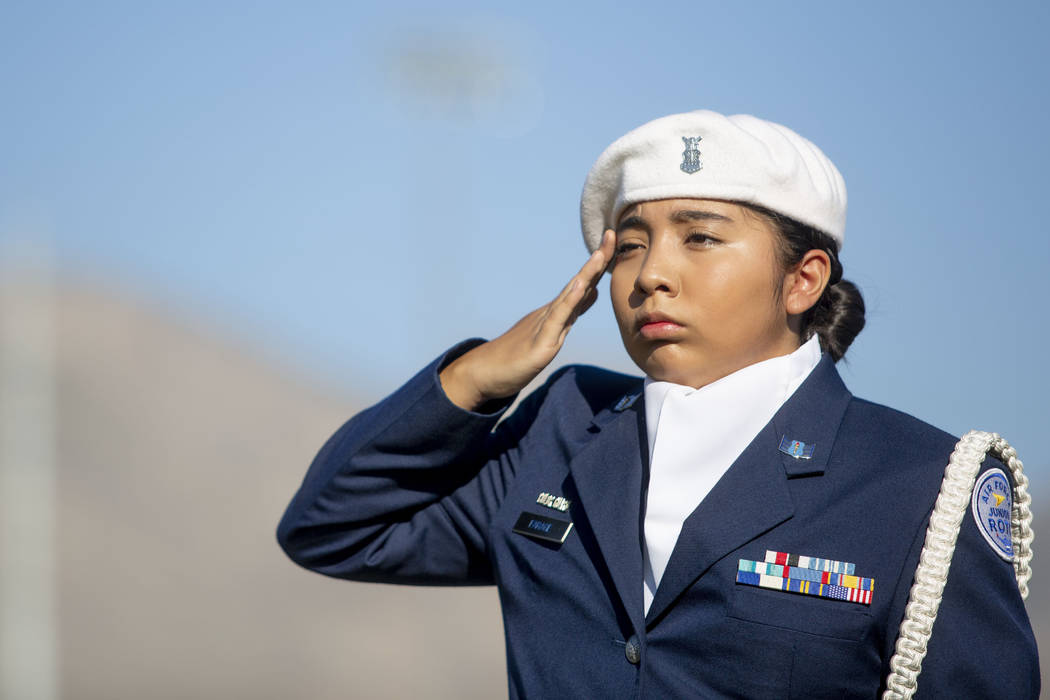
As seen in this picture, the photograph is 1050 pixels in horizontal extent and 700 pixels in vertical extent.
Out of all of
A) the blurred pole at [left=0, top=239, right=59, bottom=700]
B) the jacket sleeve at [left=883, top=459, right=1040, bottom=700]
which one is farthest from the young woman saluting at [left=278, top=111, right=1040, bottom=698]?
the blurred pole at [left=0, top=239, right=59, bottom=700]

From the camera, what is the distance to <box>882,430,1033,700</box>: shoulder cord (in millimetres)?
2064

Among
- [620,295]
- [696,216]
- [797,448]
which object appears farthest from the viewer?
[620,295]

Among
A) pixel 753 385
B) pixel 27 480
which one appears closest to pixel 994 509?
pixel 753 385

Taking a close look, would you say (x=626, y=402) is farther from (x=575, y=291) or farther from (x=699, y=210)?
(x=699, y=210)

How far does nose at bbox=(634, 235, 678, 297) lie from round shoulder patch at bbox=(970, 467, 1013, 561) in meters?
0.72

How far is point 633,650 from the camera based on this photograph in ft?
7.52

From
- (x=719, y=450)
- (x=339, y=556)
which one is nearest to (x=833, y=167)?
(x=719, y=450)

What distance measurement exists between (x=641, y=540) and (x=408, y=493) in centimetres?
62

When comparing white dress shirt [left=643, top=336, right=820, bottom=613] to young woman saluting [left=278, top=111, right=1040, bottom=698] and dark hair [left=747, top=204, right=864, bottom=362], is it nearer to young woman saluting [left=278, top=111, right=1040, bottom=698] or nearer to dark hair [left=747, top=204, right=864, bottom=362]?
young woman saluting [left=278, top=111, right=1040, bottom=698]

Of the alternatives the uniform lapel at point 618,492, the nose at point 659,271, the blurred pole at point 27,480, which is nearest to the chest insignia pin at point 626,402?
the uniform lapel at point 618,492

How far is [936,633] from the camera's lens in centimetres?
209

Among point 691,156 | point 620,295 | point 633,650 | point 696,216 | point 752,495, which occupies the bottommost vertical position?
point 633,650

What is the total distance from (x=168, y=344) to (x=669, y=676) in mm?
25697

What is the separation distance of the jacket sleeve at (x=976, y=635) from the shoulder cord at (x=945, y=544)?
3 centimetres
